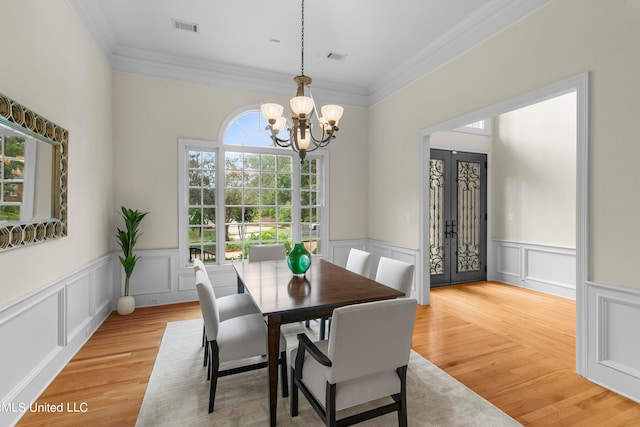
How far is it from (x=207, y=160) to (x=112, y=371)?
2877mm

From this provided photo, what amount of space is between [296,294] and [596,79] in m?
2.78

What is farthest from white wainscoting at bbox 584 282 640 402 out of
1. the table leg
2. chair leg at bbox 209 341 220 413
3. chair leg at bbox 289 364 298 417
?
chair leg at bbox 209 341 220 413

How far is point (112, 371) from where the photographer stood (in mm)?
2592

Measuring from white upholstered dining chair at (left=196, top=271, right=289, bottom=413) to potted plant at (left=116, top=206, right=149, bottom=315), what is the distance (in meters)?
2.19

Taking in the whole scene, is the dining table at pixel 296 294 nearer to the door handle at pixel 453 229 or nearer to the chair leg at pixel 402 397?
the chair leg at pixel 402 397

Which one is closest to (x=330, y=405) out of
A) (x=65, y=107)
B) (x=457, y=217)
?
(x=65, y=107)

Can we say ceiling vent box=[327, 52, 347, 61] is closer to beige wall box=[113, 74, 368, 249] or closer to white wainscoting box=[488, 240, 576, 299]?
beige wall box=[113, 74, 368, 249]

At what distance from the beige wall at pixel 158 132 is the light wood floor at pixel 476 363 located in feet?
4.26

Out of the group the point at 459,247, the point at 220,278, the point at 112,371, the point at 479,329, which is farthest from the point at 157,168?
the point at 459,247

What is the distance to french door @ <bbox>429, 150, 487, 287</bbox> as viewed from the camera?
211 inches

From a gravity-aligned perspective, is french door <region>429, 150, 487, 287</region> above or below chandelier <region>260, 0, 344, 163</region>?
below

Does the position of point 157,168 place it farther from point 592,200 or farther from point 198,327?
point 592,200

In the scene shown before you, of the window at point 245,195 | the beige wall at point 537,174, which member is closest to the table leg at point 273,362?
the window at point 245,195

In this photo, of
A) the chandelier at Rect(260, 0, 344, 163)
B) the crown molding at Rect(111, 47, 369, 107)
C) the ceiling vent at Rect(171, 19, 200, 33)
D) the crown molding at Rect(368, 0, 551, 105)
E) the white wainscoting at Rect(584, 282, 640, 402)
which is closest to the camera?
the white wainscoting at Rect(584, 282, 640, 402)
